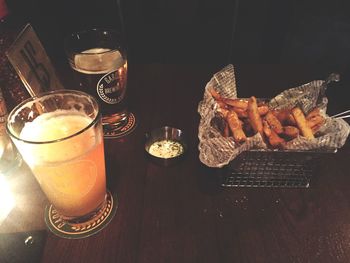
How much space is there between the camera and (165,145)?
1.16 m

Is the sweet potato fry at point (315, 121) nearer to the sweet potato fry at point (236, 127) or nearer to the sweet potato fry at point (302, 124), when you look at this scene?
the sweet potato fry at point (302, 124)

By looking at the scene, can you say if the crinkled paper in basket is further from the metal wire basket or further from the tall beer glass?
the tall beer glass

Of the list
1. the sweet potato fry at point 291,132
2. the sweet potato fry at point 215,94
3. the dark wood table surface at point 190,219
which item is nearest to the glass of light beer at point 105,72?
the dark wood table surface at point 190,219

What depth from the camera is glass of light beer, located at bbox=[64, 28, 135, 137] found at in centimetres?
113

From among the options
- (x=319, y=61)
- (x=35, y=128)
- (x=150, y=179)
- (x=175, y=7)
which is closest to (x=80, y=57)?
(x=35, y=128)

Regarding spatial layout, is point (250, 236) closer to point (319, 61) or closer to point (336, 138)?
point (336, 138)

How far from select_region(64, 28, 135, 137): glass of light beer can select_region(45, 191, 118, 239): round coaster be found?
1.19 ft

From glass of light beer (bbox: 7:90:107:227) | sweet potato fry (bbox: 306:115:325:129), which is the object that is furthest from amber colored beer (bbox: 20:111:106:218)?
sweet potato fry (bbox: 306:115:325:129)

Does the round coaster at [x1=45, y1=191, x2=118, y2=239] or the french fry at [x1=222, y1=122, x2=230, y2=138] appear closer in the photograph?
the round coaster at [x1=45, y1=191, x2=118, y2=239]

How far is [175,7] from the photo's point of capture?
11.6ft

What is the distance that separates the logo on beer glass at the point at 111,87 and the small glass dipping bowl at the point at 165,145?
191 mm

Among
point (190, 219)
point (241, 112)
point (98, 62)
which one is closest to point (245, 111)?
point (241, 112)

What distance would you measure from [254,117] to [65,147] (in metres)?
0.57

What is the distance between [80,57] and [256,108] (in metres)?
0.66
